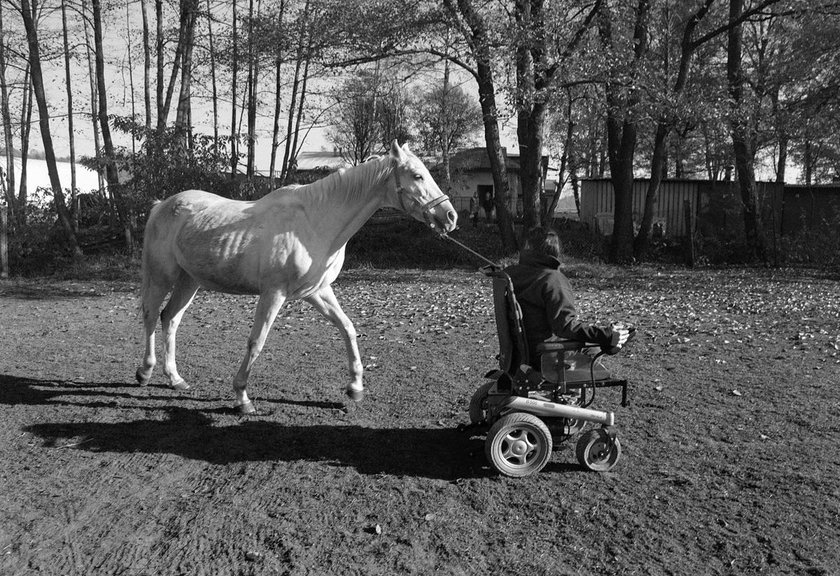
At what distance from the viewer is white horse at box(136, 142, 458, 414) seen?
18.0 ft

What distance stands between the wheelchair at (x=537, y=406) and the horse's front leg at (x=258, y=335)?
6.32 ft

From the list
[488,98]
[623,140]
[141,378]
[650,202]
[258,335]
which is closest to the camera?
[258,335]

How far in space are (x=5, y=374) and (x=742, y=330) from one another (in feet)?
30.1

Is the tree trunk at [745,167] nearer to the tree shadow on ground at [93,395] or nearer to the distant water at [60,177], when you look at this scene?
the tree shadow on ground at [93,395]

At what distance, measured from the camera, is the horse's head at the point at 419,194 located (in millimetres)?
5344

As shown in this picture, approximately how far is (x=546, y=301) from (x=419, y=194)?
4.79 feet

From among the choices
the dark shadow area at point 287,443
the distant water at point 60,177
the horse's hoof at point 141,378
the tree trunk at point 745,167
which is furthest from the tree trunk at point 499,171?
the distant water at point 60,177

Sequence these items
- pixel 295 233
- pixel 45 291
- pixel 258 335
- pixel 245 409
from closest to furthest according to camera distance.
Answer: pixel 295 233 → pixel 258 335 → pixel 245 409 → pixel 45 291

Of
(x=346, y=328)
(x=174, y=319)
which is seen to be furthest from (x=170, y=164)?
→ (x=346, y=328)

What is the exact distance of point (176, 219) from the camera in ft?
21.1

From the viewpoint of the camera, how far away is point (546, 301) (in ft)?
14.7

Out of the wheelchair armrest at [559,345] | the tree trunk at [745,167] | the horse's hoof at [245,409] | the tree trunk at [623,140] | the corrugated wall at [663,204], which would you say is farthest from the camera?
the corrugated wall at [663,204]

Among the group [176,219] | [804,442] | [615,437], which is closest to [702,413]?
[804,442]

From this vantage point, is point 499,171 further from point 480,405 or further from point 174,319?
point 480,405
